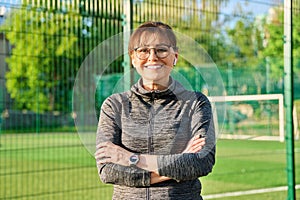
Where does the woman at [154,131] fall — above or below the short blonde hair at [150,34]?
below

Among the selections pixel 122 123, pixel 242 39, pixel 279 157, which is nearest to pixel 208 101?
pixel 122 123

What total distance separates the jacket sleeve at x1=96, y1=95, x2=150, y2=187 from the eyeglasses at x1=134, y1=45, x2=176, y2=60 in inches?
7.3

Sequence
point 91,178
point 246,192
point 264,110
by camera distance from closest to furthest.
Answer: point 264,110
point 246,192
point 91,178

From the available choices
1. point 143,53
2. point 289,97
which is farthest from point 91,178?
point 143,53

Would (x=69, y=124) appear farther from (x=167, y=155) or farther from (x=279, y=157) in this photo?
(x=167, y=155)

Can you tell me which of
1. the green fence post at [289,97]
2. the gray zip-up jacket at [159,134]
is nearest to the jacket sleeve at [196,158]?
the gray zip-up jacket at [159,134]

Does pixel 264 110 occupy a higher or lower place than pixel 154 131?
lower

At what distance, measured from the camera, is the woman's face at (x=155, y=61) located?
2.00 metres

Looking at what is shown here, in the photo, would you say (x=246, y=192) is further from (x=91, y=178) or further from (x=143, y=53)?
(x=143, y=53)

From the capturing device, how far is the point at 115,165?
2.06 metres

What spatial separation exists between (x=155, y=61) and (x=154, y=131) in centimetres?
23

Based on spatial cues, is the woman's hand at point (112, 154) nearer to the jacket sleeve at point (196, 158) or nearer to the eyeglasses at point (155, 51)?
the jacket sleeve at point (196, 158)

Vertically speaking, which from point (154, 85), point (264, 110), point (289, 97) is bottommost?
point (264, 110)

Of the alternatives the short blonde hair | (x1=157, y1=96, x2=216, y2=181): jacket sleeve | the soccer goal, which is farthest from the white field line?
the short blonde hair
